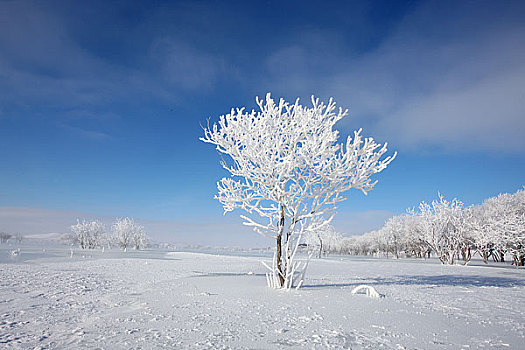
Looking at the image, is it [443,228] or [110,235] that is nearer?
[443,228]

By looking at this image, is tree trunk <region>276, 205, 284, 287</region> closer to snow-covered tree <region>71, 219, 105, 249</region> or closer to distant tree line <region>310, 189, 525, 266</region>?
distant tree line <region>310, 189, 525, 266</region>

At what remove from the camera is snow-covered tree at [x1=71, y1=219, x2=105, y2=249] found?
218 feet

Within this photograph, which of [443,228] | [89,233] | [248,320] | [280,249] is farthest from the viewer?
[89,233]

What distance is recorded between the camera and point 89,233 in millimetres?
68000

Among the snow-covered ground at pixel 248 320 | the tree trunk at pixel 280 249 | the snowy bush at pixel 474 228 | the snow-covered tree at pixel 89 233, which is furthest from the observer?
the snow-covered tree at pixel 89 233

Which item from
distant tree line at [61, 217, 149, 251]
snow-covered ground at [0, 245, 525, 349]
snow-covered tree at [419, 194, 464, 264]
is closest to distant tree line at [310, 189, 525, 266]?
snow-covered tree at [419, 194, 464, 264]

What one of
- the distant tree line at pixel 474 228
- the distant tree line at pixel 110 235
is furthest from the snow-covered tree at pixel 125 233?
the distant tree line at pixel 474 228

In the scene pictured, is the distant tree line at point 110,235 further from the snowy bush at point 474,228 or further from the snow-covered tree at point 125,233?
the snowy bush at point 474,228

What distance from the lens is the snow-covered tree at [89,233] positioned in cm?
6645

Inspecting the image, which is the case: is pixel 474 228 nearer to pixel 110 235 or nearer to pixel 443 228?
pixel 443 228

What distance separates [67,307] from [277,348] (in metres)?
5.59

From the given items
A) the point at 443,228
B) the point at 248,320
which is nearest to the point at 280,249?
the point at 248,320

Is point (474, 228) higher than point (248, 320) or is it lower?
higher

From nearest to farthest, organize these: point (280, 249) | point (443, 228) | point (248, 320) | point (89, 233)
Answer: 1. point (248, 320)
2. point (280, 249)
3. point (443, 228)
4. point (89, 233)
